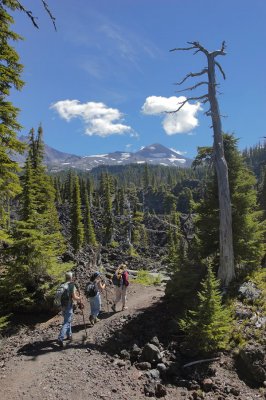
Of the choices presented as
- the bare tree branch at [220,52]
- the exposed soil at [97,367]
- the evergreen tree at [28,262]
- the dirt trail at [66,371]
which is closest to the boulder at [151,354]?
the exposed soil at [97,367]

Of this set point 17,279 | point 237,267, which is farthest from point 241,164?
point 17,279

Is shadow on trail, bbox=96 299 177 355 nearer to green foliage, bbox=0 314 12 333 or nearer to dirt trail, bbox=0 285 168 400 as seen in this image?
dirt trail, bbox=0 285 168 400

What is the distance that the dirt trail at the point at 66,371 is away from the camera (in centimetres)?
797

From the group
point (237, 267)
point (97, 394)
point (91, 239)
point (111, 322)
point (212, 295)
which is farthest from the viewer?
point (91, 239)

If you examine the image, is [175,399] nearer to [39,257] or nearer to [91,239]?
[39,257]

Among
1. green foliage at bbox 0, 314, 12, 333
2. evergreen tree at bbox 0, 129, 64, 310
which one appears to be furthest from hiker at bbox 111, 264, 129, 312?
green foliage at bbox 0, 314, 12, 333

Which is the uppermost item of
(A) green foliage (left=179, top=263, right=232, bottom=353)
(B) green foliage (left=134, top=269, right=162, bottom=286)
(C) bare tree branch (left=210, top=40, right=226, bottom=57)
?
(C) bare tree branch (left=210, top=40, right=226, bottom=57)

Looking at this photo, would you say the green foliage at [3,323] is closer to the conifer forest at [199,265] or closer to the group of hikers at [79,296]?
the conifer forest at [199,265]

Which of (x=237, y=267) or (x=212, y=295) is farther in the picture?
(x=237, y=267)

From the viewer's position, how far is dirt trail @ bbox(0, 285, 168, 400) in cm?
797

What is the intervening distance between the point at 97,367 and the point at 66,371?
0.86 meters

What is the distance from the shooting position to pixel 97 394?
8.10 m

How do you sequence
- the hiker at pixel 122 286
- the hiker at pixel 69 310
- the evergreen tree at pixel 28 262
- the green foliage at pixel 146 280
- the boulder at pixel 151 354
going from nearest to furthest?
1. the boulder at pixel 151 354
2. the hiker at pixel 69 310
3. the evergreen tree at pixel 28 262
4. the hiker at pixel 122 286
5. the green foliage at pixel 146 280

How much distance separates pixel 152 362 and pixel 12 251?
739 cm
